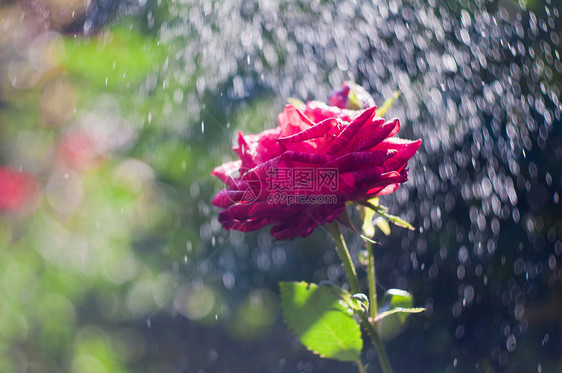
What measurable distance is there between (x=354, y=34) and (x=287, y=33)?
7.4 inches

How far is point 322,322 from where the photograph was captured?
26 cm

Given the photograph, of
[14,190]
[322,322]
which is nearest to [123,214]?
[14,190]

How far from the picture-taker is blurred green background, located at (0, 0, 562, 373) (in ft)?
2.67

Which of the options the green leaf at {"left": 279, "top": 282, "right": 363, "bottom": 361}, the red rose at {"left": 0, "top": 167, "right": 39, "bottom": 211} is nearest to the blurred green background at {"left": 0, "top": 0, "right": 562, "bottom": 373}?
the red rose at {"left": 0, "top": 167, "right": 39, "bottom": 211}

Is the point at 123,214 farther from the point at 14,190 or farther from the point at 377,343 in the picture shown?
the point at 377,343

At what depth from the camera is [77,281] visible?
2.75 feet

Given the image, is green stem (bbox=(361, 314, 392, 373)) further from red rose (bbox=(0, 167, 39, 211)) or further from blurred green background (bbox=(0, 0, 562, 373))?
red rose (bbox=(0, 167, 39, 211))

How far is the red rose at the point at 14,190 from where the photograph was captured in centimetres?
85

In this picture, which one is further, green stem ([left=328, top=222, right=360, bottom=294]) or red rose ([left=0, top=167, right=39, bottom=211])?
red rose ([left=0, top=167, right=39, bottom=211])

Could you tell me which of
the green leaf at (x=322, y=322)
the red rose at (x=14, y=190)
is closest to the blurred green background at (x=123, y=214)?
the red rose at (x=14, y=190)

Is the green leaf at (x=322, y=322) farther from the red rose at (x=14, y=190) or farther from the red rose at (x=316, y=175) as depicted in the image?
the red rose at (x=14, y=190)

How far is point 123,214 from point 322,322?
2.27 ft

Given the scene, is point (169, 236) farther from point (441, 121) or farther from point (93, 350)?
point (441, 121)

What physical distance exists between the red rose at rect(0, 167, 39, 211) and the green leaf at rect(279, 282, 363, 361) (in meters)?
0.74
